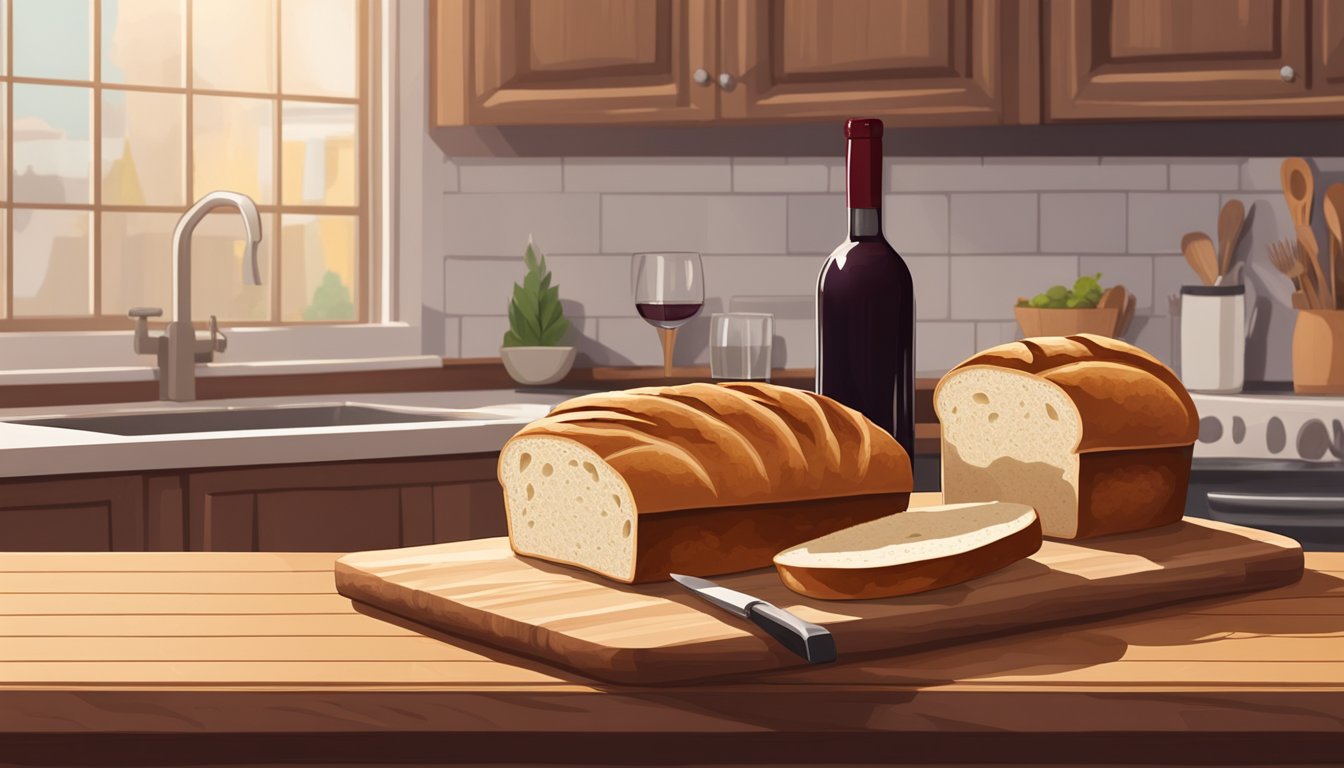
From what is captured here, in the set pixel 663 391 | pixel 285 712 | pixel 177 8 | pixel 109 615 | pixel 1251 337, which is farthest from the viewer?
pixel 1251 337

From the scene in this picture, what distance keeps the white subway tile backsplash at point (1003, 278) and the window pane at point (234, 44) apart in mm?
1607

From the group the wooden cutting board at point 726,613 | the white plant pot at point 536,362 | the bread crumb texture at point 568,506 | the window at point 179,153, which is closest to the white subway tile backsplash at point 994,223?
the white plant pot at point 536,362

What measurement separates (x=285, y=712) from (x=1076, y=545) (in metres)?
0.67

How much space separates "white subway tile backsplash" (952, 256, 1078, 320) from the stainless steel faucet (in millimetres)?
1588

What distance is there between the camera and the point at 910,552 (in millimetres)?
996

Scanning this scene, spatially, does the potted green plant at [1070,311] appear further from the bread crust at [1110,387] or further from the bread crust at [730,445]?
the bread crust at [730,445]

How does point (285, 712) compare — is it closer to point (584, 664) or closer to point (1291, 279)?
point (584, 664)

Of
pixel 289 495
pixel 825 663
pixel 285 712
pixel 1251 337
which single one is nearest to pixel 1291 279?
pixel 1251 337

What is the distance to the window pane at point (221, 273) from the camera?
3.12 meters

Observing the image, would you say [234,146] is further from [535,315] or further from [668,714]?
[668,714]

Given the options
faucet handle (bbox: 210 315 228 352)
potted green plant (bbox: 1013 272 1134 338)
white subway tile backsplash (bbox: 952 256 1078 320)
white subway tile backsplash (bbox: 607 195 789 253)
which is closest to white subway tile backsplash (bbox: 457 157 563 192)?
white subway tile backsplash (bbox: 607 195 789 253)

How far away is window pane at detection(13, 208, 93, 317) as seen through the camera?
2.95 metres

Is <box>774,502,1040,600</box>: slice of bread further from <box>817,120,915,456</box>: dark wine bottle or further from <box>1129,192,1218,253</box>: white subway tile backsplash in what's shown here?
<box>1129,192,1218,253</box>: white subway tile backsplash

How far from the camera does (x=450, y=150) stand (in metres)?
3.32
